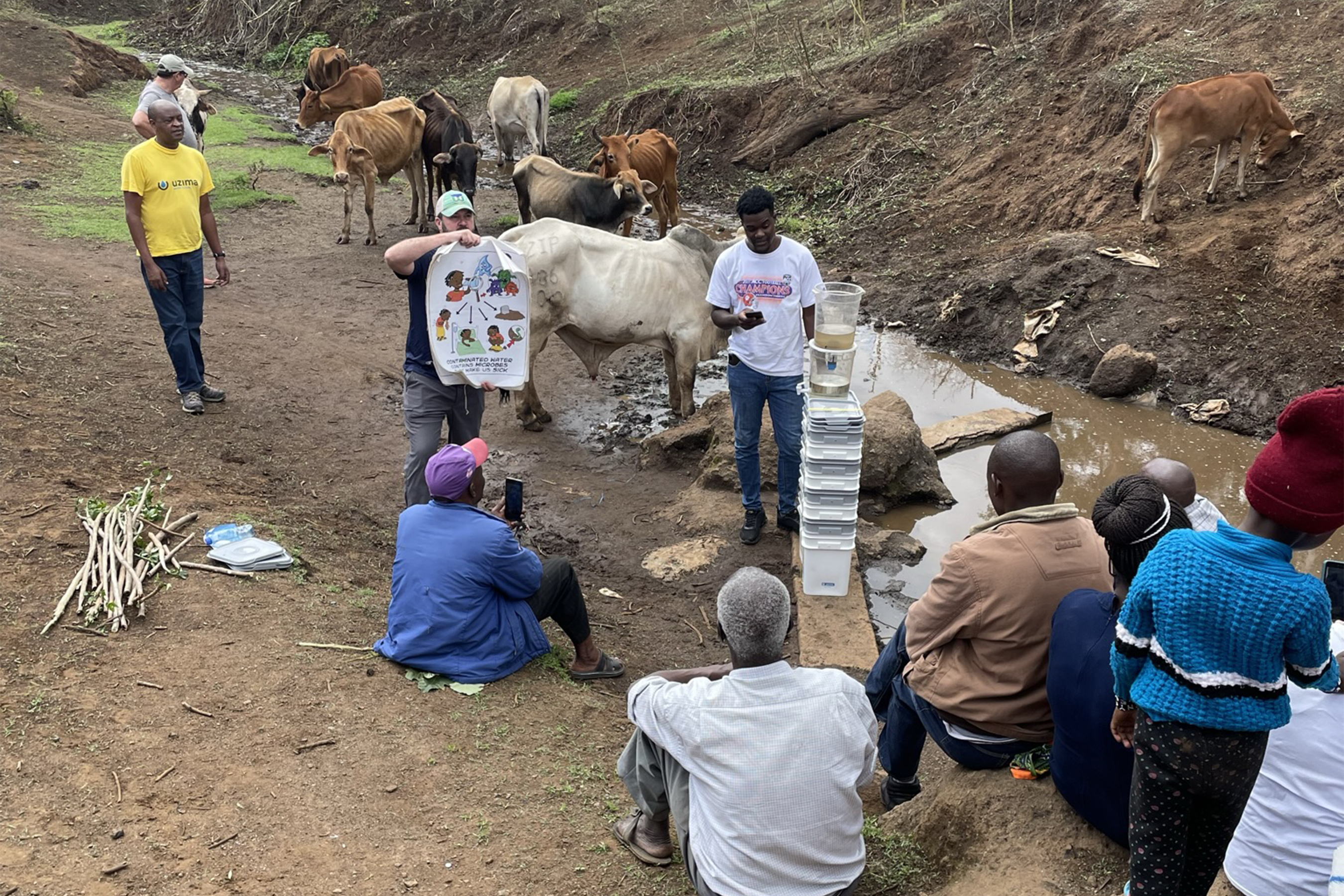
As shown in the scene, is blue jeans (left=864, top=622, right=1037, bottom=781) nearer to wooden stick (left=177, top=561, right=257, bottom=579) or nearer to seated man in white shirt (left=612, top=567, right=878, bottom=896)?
seated man in white shirt (left=612, top=567, right=878, bottom=896)

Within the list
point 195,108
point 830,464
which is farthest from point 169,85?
point 830,464

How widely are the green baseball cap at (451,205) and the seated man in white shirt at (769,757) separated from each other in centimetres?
327

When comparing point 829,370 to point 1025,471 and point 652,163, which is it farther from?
point 652,163

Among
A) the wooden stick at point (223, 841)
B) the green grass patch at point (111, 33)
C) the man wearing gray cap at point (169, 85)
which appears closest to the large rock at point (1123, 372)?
→ the wooden stick at point (223, 841)

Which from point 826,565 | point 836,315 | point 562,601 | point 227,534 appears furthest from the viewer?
point 836,315

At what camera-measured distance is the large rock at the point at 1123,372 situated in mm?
8617

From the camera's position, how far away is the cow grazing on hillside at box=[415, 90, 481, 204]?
13.4 meters

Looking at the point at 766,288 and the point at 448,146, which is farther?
the point at 448,146

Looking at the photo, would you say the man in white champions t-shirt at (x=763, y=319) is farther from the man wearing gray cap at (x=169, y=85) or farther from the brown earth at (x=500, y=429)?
the man wearing gray cap at (x=169, y=85)

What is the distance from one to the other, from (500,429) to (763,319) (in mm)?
3128

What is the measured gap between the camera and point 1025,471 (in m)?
3.43

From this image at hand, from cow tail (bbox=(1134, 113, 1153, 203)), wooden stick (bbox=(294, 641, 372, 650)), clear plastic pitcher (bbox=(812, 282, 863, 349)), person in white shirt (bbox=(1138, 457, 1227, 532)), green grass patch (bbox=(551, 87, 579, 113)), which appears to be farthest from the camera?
green grass patch (bbox=(551, 87, 579, 113))

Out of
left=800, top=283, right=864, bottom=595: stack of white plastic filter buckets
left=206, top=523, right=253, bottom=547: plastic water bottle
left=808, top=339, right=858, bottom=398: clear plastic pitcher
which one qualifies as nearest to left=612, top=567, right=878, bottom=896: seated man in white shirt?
left=800, top=283, right=864, bottom=595: stack of white plastic filter buckets

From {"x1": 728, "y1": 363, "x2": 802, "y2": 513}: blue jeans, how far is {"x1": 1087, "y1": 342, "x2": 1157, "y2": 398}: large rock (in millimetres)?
3611
